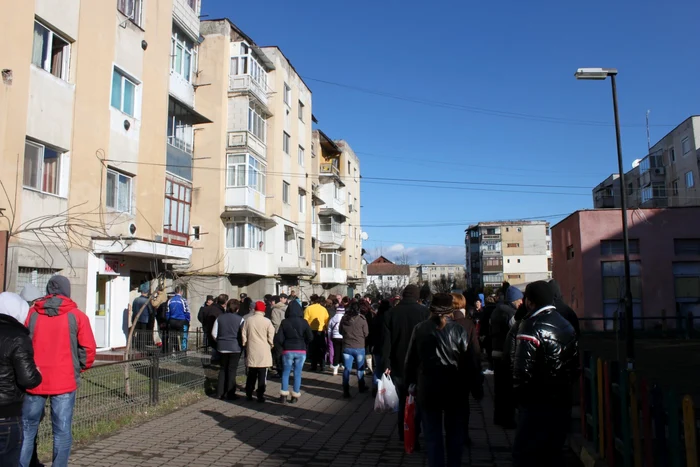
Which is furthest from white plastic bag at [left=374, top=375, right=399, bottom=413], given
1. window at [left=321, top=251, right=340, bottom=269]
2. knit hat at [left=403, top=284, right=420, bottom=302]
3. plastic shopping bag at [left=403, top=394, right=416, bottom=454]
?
window at [left=321, top=251, right=340, bottom=269]

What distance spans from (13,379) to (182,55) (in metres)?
21.3

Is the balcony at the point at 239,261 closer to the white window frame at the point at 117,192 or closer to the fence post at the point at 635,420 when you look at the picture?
the white window frame at the point at 117,192

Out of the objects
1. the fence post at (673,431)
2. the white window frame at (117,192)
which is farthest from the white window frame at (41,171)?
the fence post at (673,431)

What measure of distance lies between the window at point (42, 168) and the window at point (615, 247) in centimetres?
2476

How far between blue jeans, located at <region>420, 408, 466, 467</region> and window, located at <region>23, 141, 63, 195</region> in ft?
42.3

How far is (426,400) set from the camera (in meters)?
5.42

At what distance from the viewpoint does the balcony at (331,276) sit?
158 ft

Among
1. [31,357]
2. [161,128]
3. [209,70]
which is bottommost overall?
[31,357]

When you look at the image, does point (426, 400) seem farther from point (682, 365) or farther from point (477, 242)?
point (477, 242)

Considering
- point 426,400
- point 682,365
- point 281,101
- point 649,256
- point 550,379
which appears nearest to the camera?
point 550,379

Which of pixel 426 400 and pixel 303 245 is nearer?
pixel 426 400

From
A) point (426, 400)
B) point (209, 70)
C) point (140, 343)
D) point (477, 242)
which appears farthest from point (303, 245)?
point (477, 242)

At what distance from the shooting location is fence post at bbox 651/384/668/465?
4.84 m

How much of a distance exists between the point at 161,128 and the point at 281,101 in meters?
16.9
